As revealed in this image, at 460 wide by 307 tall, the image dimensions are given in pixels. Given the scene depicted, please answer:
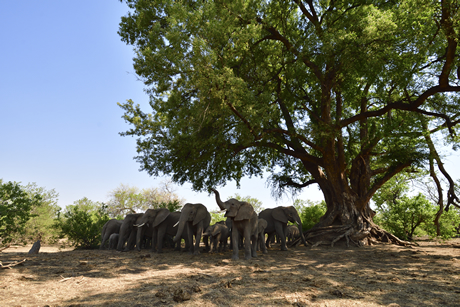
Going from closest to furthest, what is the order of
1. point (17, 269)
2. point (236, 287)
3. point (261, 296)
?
point (261, 296), point (236, 287), point (17, 269)

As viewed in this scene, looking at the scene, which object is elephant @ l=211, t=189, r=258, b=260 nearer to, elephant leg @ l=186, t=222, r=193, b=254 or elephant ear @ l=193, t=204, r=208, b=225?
elephant ear @ l=193, t=204, r=208, b=225

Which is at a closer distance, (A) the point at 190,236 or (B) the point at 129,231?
(A) the point at 190,236

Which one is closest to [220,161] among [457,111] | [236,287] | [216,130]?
[216,130]

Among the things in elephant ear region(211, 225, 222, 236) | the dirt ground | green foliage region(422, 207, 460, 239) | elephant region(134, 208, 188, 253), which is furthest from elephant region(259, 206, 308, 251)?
green foliage region(422, 207, 460, 239)

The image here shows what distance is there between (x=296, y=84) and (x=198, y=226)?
1002 cm

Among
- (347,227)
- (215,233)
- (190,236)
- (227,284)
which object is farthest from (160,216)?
(347,227)

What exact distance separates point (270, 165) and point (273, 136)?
600 cm

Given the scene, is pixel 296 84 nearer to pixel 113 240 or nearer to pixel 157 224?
pixel 157 224

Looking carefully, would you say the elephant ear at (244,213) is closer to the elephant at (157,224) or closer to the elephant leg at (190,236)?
the elephant leg at (190,236)

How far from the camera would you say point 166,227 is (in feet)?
43.9

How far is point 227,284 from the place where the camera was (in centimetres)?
579

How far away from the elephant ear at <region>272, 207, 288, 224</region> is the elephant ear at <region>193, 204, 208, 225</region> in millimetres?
3825

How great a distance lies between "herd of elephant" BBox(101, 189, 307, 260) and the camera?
1020 cm

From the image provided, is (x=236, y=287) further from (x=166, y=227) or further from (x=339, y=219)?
(x=339, y=219)
